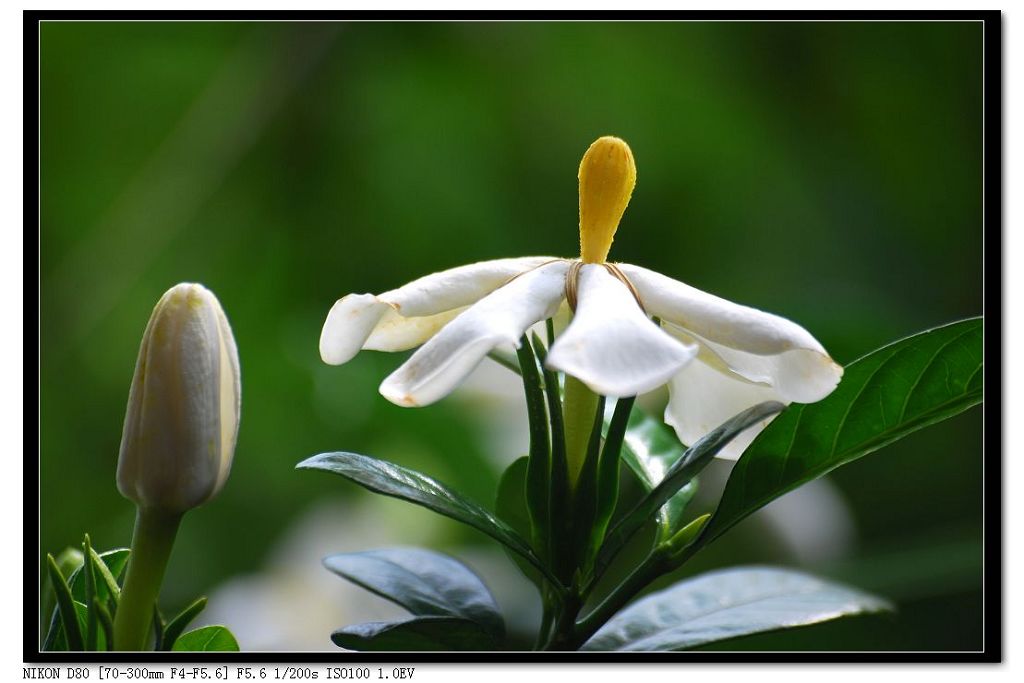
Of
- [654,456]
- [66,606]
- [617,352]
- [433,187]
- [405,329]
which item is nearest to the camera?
[617,352]

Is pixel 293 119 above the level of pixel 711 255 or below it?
above

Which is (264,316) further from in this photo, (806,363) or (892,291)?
(806,363)

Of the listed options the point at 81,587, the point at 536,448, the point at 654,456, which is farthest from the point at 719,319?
the point at 81,587

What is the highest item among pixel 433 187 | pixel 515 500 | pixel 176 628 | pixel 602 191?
pixel 433 187

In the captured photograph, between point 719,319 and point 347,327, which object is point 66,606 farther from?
point 719,319

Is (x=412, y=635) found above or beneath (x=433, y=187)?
beneath

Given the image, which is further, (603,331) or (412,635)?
(412,635)

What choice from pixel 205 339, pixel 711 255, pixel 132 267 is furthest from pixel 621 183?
pixel 711 255
